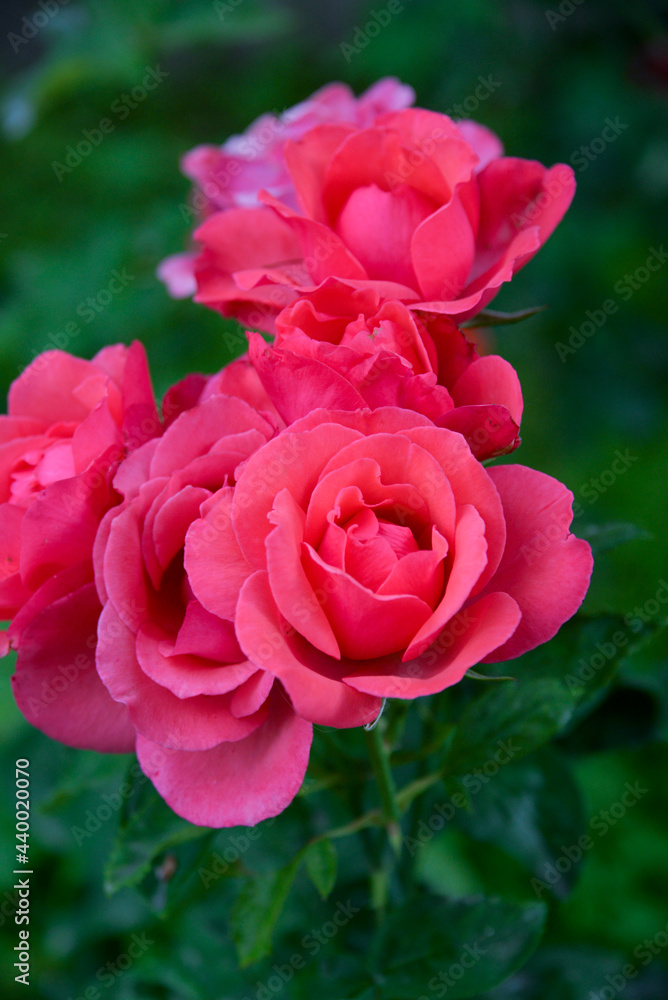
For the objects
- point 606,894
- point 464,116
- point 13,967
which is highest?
point 464,116

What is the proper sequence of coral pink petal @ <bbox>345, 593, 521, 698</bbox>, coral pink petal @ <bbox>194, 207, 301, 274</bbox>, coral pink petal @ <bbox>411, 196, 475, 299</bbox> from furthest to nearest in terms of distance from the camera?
coral pink petal @ <bbox>194, 207, 301, 274</bbox> < coral pink petal @ <bbox>411, 196, 475, 299</bbox> < coral pink petal @ <bbox>345, 593, 521, 698</bbox>

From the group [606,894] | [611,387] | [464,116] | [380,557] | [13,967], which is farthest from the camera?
[611,387]

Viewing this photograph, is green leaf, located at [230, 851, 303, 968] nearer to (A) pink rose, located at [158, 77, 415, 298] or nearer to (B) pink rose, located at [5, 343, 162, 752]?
(B) pink rose, located at [5, 343, 162, 752]

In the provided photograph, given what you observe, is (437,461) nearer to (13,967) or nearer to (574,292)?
(13,967)

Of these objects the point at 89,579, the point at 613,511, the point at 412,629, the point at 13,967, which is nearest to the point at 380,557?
the point at 412,629

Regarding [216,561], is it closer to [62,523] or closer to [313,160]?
[62,523]

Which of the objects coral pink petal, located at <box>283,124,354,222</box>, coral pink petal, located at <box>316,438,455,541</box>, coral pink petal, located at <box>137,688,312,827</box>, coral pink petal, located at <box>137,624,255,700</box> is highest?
coral pink petal, located at <box>283,124,354,222</box>

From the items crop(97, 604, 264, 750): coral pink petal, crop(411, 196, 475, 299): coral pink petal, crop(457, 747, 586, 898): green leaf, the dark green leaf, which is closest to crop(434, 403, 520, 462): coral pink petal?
crop(411, 196, 475, 299): coral pink petal
